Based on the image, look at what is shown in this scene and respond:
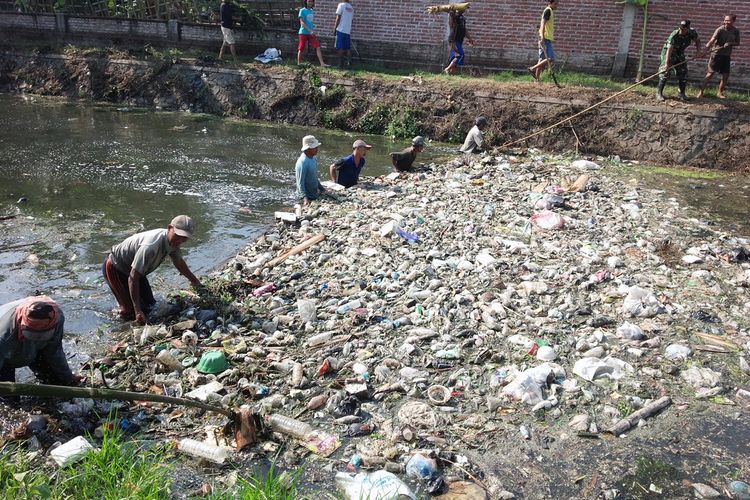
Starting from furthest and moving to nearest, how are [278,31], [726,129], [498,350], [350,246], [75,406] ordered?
[278,31] < [726,129] < [350,246] < [498,350] < [75,406]

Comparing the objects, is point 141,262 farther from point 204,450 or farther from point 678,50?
point 678,50

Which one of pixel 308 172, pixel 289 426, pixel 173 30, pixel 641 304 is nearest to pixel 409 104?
pixel 308 172

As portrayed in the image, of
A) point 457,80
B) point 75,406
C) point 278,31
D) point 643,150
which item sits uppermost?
point 278,31

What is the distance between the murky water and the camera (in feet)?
23.0

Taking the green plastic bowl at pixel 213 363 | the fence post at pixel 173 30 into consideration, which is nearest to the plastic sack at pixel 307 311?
the green plastic bowl at pixel 213 363

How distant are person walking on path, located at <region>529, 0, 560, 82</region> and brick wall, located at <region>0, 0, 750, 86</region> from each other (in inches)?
45.4

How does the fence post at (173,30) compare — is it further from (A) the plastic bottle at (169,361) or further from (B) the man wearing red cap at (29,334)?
(B) the man wearing red cap at (29,334)

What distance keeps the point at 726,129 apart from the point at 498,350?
9052 mm

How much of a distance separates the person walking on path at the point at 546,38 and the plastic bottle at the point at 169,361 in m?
10.7

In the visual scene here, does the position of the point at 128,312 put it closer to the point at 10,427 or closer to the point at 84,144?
the point at 10,427

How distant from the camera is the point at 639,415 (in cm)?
418

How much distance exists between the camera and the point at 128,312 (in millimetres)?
5961

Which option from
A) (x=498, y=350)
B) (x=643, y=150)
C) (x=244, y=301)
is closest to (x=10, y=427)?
(x=244, y=301)

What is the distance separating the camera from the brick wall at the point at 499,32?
13.1 metres
